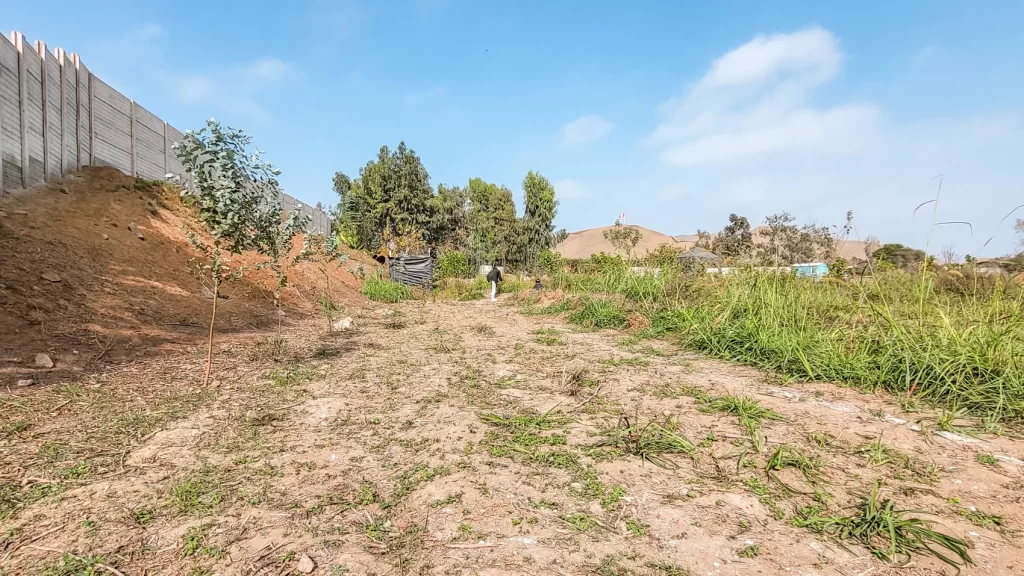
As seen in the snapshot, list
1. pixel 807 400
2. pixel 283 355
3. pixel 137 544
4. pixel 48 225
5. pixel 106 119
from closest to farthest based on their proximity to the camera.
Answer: pixel 137 544, pixel 807 400, pixel 283 355, pixel 48 225, pixel 106 119

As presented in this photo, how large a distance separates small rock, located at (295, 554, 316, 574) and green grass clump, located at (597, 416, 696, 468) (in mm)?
1520

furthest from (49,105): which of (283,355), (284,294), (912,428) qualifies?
(912,428)

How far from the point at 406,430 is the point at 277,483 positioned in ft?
2.66

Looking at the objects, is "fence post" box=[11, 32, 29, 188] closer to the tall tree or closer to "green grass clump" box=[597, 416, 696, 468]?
"green grass clump" box=[597, 416, 696, 468]

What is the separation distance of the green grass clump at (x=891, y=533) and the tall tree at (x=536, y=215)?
27094 mm

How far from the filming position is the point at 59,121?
22.4 ft

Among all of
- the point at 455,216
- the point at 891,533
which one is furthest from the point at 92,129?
the point at 455,216

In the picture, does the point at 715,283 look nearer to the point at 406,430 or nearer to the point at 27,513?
the point at 406,430

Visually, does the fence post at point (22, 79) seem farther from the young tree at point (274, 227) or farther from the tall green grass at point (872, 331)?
the tall green grass at point (872, 331)

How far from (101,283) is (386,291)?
23.7 feet

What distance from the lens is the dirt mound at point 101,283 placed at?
394 cm

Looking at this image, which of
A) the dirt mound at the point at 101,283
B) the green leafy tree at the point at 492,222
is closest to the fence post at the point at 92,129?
the dirt mound at the point at 101,283

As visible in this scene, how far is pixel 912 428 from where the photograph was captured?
8.50 feet

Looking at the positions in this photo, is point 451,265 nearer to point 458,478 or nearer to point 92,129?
point 92,129
